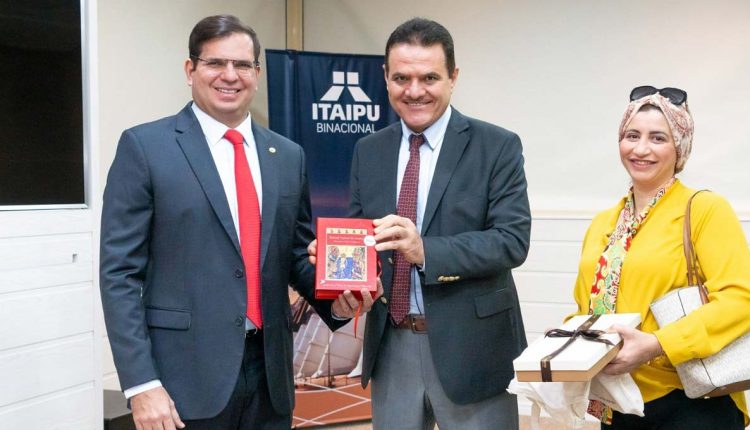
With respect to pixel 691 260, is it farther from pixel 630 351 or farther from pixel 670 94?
pixel 670 94

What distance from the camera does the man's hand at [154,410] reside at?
1873 millimetres

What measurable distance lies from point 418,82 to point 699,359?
3.08ft

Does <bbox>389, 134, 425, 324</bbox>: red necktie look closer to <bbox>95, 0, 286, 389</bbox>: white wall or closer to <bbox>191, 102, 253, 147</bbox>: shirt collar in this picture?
<bbox>191, 102, 253, 147</bbox>: shirt collar

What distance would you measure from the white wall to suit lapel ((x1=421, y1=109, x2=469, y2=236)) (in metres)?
2.14

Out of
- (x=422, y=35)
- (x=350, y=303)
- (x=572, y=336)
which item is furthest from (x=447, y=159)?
(x=572, y=336)

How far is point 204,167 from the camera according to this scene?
200 centimetres

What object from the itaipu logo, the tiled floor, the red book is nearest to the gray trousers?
the red book

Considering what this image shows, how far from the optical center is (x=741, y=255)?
1993 mm

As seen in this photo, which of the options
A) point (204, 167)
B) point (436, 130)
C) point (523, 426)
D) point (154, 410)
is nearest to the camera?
point (154, 410)

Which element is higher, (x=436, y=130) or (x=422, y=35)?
(x=422, y=35)

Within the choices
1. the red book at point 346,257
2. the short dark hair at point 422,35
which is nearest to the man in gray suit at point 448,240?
the short dark hair at point 422,35

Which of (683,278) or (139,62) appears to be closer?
(683,278)

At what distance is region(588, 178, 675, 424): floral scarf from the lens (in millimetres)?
2094

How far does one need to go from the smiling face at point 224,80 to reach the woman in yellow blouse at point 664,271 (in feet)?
3.14
